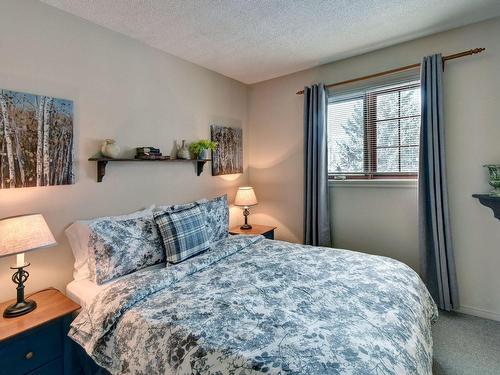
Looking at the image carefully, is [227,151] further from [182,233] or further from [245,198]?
[182,233]

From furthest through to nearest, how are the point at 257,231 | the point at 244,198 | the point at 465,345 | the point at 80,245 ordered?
the point at 244,198 → the point at 257,231 → the point at 465,345 → the point at 80,245

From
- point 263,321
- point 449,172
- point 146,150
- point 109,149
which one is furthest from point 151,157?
point 449,172

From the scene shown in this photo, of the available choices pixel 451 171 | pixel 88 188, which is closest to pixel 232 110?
pixel 88 188

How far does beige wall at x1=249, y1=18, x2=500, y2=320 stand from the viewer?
2271 mm

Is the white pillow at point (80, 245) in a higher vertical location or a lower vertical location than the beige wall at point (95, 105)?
lower

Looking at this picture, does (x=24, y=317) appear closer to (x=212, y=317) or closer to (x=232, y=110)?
(x=212, y=317)

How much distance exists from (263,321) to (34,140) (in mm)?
1876

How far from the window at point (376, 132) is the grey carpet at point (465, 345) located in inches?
52.7

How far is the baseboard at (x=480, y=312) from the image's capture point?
230cm

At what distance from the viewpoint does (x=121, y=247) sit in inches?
72.2

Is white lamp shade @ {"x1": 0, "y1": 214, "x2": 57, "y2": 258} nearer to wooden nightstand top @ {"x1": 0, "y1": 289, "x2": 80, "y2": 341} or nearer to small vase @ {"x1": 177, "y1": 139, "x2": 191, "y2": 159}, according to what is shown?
wooden nightstand top @ {"x1": 0, "y1": 289, "x2": 80, "y2": 341}

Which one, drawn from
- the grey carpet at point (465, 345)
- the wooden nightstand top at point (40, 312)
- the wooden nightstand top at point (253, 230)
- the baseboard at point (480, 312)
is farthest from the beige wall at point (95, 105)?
the baseboard at point (480, 312)

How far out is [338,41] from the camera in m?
2.55

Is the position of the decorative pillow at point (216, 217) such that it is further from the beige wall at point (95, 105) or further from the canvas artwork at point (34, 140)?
the canvas artwork at point (34, 140)
